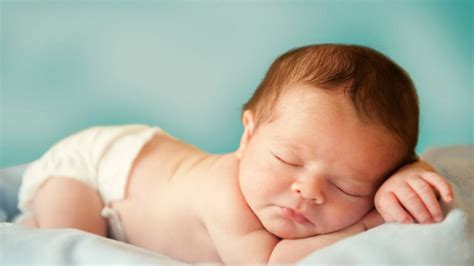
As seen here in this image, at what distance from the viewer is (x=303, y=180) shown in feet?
3.16

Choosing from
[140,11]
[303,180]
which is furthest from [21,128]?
[303,180]

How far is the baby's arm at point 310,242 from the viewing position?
97 cm

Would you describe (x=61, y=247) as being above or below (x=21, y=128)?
above

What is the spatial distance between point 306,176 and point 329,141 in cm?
7

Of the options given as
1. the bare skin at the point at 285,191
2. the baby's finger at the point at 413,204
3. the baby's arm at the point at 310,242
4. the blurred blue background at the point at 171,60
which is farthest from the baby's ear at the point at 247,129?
the blurred blue background at the point at 171,60

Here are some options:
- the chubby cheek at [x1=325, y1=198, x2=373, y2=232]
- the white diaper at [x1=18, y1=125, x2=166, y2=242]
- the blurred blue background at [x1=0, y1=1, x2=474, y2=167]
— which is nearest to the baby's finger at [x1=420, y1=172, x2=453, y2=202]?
the chubby cheek at [x1=325, y1=198, x2=373, y2=232]

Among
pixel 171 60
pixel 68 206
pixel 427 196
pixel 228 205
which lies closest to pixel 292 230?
pixel 228 205

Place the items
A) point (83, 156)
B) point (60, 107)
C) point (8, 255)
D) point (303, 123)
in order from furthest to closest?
point (60, 107) → point (83, 156) → point (303, 123) → point (8, 255)

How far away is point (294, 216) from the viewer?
99 cm

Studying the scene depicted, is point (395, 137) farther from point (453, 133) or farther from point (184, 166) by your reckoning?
point (453, 133)

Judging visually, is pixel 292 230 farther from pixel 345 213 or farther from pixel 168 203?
pixel 168 203

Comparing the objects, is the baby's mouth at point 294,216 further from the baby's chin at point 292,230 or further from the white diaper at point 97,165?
the white diaper at point 97,165

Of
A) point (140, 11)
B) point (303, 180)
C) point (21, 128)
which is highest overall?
point (140, 11)

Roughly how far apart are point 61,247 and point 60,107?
154cm
